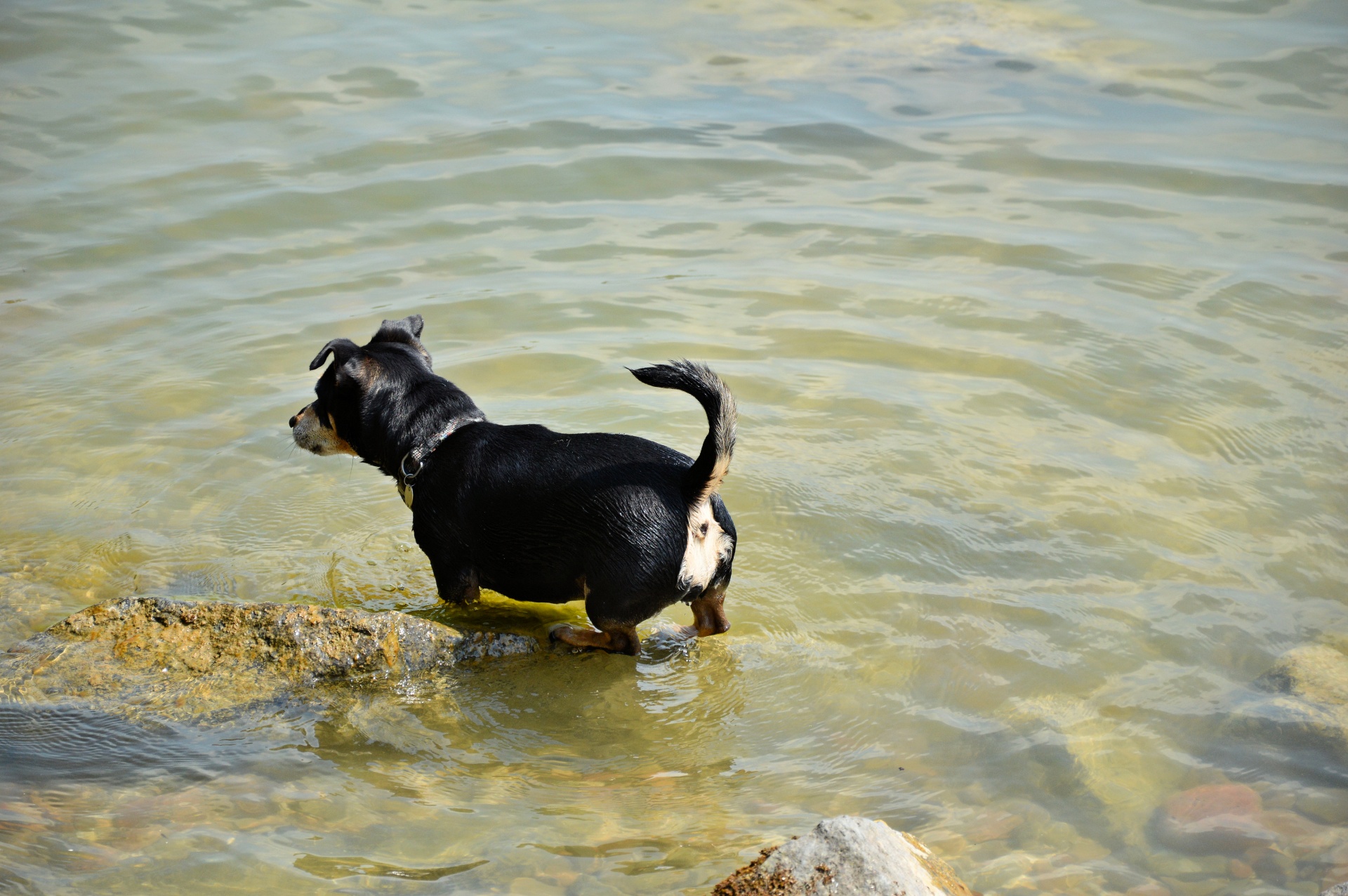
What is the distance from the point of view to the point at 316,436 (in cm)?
516

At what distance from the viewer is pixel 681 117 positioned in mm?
10828

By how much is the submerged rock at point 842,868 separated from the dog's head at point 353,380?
2.81 m

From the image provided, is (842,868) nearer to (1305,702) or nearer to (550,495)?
(550,495)

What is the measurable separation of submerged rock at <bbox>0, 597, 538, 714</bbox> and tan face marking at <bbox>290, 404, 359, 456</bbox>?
116cm

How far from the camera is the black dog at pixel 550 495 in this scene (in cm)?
411

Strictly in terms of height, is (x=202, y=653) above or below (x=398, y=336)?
below

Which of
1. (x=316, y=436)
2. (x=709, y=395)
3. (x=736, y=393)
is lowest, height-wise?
(x=736, y=393)

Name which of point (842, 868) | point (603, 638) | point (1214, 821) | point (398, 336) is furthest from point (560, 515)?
point (1214, 821)

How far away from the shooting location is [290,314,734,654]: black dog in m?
4.11

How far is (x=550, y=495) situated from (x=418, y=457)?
721mm

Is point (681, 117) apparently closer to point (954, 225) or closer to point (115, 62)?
point (954, 225)

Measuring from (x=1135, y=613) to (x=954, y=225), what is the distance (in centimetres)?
468

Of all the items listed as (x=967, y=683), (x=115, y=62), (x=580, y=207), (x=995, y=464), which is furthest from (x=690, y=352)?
(x=115, y=62)

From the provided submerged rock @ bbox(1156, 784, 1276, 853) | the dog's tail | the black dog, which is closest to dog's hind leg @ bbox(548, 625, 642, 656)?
the black dog
